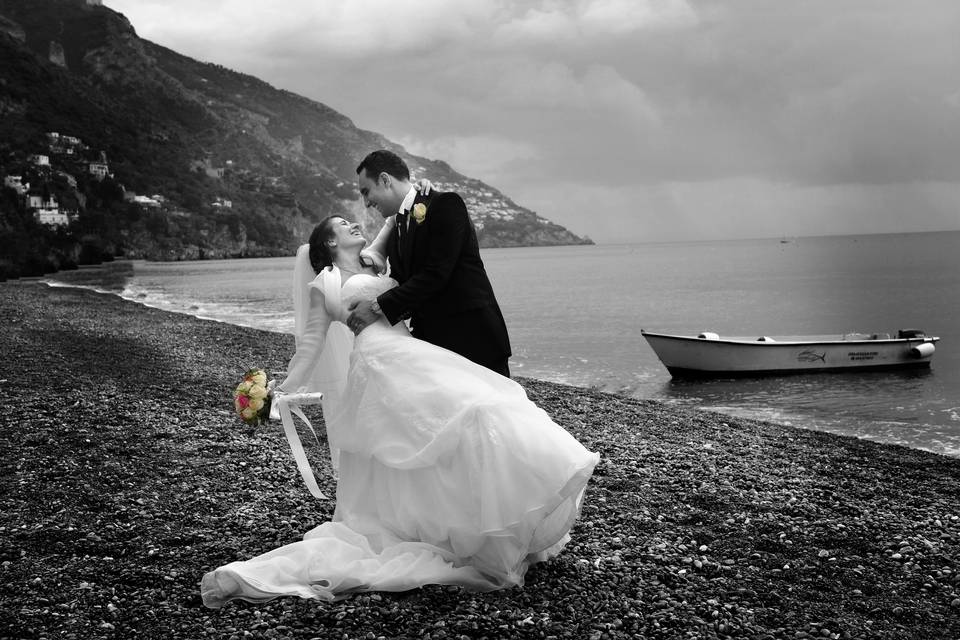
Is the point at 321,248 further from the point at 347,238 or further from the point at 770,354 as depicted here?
the point at 770,354

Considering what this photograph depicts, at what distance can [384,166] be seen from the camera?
4.91m

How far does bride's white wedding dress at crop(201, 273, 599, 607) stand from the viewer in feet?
14.2

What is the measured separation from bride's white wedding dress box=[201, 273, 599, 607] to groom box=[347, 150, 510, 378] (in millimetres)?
167

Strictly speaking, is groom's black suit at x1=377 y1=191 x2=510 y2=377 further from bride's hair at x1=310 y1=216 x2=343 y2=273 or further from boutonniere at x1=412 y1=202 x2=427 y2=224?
bride's hair at x1=310 y1=216 x2=343 y2=273

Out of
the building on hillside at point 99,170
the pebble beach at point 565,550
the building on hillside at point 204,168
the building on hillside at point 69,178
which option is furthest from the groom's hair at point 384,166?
the building on hillside at point 204,168

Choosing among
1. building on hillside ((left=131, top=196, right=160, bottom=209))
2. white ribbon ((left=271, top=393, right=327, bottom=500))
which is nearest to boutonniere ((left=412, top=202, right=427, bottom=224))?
white ribbon ((left=271, top=393, right=327, bottom=500))

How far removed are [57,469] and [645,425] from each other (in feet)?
28.6

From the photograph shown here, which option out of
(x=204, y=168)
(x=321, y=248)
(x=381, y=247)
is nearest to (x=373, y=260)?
(x=381, y=247)

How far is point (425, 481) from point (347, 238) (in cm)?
174

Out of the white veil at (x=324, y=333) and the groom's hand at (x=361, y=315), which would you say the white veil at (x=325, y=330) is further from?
the groom's hand at (x=361, y=315)

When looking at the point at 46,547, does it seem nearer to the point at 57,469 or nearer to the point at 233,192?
the point at 57,469

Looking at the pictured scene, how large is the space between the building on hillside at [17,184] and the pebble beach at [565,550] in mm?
125132

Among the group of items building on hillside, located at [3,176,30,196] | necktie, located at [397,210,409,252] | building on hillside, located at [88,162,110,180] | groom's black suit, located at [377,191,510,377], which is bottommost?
groom's black suit, located at [377,191,510,377]

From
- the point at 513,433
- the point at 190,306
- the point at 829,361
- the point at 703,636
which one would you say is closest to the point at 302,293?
the point at 513,433
